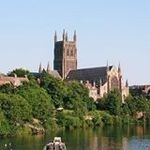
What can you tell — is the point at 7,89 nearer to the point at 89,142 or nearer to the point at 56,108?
the point at 56,108

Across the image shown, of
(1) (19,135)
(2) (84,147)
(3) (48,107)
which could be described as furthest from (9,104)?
(2) (84,147)

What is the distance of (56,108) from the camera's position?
376ft

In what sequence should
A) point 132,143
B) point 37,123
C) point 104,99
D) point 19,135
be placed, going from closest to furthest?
point 132,143 < point 19,135 < point 37,123 < point 104,99

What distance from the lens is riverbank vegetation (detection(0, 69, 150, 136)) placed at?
8631 cm

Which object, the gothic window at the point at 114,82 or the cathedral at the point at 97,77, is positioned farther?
the gothic window at the point at 114,82

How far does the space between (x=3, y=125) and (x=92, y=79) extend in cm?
9694

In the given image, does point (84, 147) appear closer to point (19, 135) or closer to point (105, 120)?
point (19, 135)

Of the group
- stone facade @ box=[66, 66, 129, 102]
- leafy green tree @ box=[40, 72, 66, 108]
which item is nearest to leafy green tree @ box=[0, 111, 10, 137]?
leafy green tree @ box=[40, 72, 66, 108]

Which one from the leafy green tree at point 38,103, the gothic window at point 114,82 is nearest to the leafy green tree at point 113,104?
the gothic window at point 114,82

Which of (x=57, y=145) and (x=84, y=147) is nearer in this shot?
(x=57, y=145)

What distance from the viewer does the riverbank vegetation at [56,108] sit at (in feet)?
283

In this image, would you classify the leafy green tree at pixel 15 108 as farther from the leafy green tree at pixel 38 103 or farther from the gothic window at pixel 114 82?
the gothic window at pixel 114 82

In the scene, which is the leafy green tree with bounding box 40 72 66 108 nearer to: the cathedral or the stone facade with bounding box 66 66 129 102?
the cathedral

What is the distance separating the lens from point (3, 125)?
266 feet
